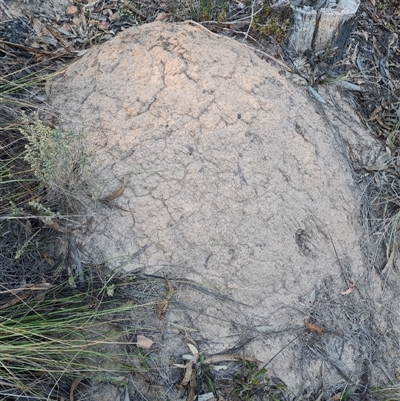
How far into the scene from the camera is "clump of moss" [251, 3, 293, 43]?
10.8 ft

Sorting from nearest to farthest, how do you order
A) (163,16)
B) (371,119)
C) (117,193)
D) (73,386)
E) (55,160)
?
(73,386) → (55,160) → (117,193) → (163,16) → (371,119)

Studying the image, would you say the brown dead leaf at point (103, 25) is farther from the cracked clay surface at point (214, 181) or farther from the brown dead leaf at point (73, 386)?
the brown dead leaf at point (73, 386)

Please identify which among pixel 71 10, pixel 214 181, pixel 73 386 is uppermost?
pixel 71 10

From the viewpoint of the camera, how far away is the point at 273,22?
3.29 metres

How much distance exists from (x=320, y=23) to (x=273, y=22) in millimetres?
269

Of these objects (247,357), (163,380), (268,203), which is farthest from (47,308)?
(268,203)

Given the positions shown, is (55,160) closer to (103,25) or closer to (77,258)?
(77,258)

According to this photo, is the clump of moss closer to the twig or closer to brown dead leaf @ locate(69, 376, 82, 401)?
the twig

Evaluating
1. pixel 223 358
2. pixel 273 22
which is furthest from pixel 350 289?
pixel 273 22

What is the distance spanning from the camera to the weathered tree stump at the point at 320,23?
3271 millimetres

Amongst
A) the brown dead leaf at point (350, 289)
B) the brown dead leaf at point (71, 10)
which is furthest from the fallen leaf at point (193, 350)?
the brown dead leaf at point (71, 10)

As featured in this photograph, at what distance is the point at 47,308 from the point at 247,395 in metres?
0.90

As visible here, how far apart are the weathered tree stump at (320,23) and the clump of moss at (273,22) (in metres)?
0.06

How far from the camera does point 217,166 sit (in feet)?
8.81
